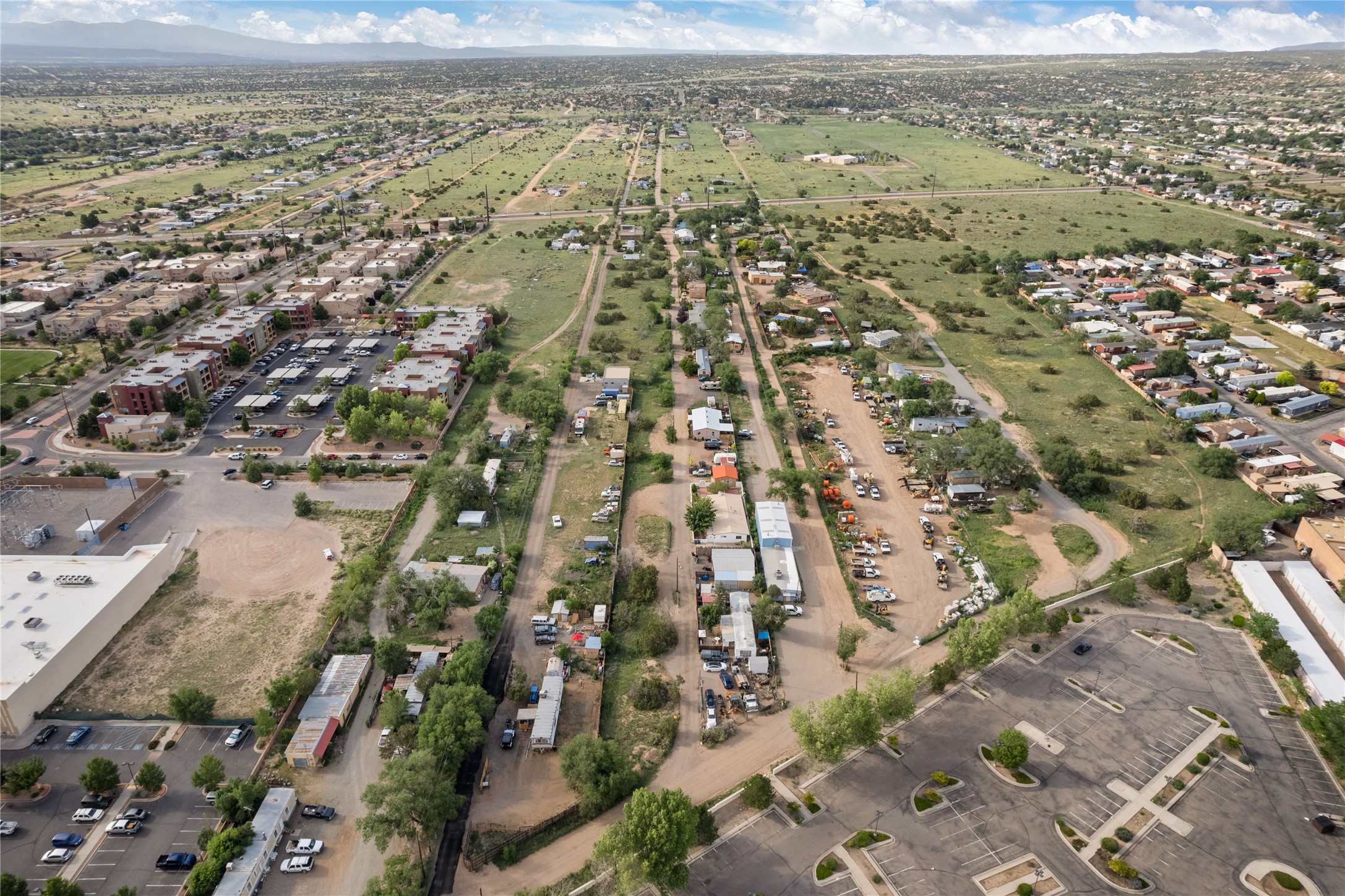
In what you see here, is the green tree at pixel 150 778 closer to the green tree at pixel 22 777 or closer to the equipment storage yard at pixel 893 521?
the green tree at pixel 22 777

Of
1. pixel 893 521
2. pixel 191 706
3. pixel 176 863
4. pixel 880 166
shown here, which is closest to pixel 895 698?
pixel 893 521

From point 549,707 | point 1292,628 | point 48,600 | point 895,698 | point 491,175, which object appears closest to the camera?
point 895,698

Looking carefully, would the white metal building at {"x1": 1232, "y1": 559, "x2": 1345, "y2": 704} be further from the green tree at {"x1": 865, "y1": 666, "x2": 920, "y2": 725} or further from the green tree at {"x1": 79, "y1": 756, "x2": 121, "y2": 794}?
the green tree at {"x1": 79, "y1": 756, "x2": 121, "y2": 794}

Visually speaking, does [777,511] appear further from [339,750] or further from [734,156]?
[734,156]

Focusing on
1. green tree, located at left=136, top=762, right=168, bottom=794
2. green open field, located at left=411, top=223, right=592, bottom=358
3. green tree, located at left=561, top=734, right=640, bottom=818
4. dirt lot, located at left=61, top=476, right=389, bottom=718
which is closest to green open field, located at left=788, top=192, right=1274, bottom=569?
green tree, located at left=561, top=734, right=640, bottom=818

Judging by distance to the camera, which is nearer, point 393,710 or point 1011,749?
point 1011,749

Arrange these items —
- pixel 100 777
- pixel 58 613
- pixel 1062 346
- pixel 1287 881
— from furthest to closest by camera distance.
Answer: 1. pixel 1062 346
2. pixel 58 613
3. pixel 100 777
4. pixel 1287 881

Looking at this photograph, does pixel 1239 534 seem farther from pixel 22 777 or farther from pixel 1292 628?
pixel 22 777
